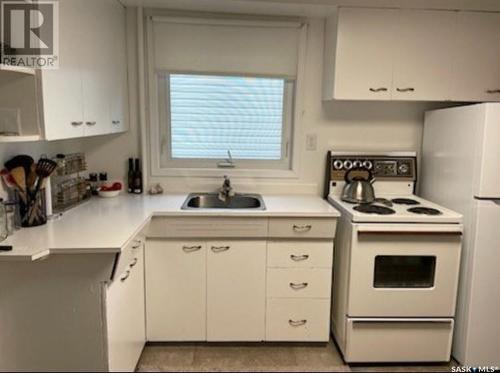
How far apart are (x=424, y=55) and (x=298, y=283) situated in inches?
63.6

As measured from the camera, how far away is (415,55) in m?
2.39

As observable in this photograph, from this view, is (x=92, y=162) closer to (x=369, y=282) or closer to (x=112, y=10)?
(x=112, y=10)

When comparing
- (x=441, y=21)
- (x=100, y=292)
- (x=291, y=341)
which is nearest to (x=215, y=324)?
(x=291, y=341)

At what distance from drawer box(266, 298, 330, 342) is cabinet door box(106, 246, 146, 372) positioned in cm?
76

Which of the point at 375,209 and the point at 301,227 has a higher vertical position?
the point at 375,209

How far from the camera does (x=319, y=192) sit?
279 cm

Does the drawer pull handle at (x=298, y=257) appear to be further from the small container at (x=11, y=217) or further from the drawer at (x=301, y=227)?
the small container at (x=11, y=217)

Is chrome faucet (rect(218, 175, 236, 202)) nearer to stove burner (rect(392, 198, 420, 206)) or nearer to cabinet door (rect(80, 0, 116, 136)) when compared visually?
cabinet door (rect(80, 0, 116, 136))

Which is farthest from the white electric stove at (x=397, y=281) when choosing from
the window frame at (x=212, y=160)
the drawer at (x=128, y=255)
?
the drawer at (x=128, y=255)

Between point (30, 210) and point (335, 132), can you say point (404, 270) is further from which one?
point (30, 210)

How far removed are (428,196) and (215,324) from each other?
1.65 metres

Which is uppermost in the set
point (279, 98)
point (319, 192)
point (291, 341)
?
point (279, 98)

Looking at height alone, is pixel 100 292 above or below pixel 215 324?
above

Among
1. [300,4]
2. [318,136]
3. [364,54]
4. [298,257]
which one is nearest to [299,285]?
[298,257]
